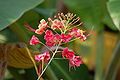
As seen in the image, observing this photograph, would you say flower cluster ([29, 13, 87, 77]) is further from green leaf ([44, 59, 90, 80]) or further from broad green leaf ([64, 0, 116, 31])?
broad green leaf ([64, 0, 116, 31])

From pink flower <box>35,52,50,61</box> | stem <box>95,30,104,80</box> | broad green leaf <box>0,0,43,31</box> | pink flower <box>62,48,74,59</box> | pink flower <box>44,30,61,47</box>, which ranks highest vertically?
broad green leaf <box>0,0,43,31</box>

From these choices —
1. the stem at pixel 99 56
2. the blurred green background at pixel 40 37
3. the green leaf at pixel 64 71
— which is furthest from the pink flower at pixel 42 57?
the stem at pixel 99 56

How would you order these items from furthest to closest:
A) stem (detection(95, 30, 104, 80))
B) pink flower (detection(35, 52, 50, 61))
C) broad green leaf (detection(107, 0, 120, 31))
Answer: stem (detection(95, 30, 104, 80)), broad green leaf (detection(107, 0, 120, 31)), pink flower (detection(35, 52, 50, 61))

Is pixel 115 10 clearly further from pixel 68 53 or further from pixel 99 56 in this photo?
pixel 99 56

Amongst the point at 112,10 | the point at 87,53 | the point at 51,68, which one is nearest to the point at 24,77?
the point at 51,68

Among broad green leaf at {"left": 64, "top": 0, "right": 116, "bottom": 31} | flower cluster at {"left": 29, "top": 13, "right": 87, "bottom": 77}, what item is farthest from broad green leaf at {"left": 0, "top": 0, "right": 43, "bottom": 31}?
broad green leaf at {"left": 64, "top": 0, "right": 116, "bottom": 31}

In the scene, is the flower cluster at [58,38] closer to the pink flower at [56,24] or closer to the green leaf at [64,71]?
the pink flower at [56,24]
